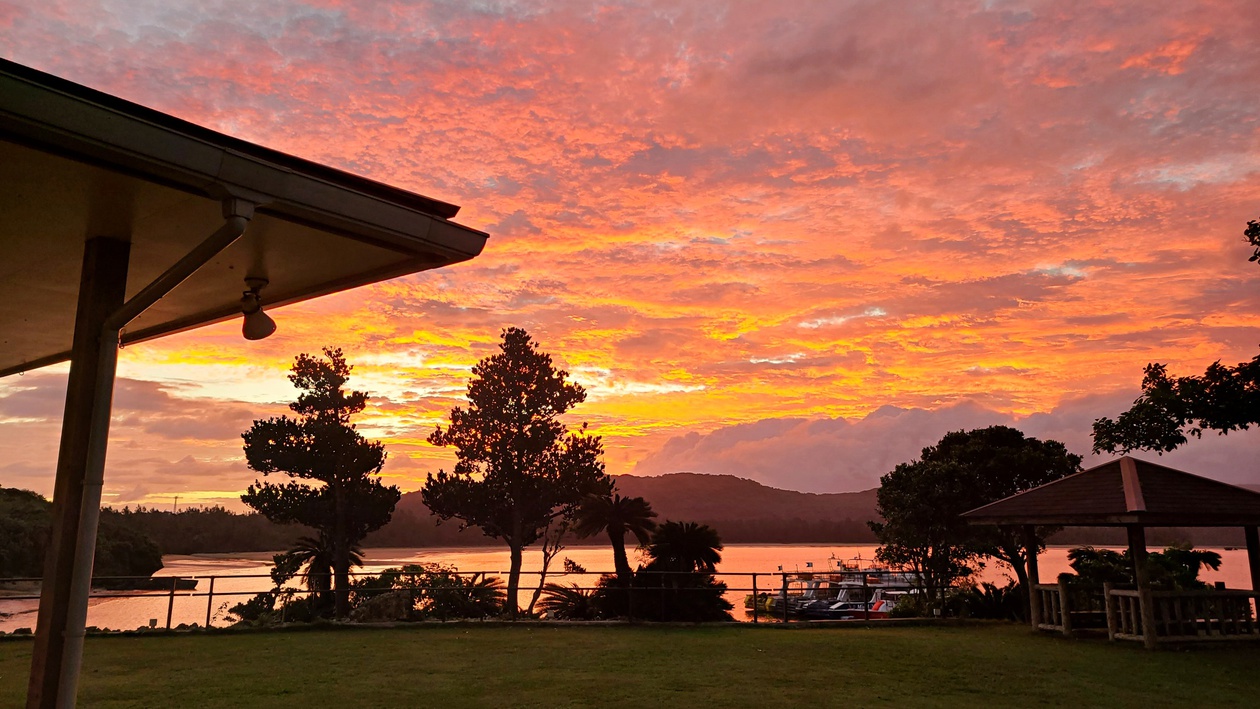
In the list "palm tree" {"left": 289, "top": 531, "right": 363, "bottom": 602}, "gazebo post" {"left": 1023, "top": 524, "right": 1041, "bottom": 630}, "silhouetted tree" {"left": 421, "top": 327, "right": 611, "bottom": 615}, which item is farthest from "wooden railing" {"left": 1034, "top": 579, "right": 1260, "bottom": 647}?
"palm tree" {"left": 289, "top": 531, "right": 363, "bottom": 602}

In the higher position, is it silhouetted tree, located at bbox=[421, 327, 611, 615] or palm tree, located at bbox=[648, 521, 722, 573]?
silhouetted tree, located at bbox=[421, 327, 611, 615]

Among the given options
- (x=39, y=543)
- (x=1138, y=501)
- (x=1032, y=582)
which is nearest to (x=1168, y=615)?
(x=1138, y=501)

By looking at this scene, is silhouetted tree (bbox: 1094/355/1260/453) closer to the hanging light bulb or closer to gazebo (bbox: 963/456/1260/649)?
gazebo (bbox: 963/456/1260/649)

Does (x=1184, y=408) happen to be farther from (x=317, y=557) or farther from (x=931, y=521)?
(x=317, y=557)

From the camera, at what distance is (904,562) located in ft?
74.3

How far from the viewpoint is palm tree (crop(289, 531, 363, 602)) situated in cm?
3419

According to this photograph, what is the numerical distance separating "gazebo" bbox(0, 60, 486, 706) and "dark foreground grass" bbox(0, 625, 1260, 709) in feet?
11.3

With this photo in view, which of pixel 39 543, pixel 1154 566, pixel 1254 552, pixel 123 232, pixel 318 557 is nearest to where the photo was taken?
pixel 123 232

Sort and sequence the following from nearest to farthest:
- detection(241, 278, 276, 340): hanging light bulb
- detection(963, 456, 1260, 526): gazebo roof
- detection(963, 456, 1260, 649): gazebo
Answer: detection(241, 278, 276, 340): hanging light bulb, detection(963, 456, 1260, 649): gazebo, detection(963, 456, 1260, 526): gazebo roof

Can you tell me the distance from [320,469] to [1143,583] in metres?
33.1

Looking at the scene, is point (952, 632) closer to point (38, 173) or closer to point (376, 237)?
point (376, 237)

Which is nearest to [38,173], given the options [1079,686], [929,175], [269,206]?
[269,206]

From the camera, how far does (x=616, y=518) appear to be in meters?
21.8

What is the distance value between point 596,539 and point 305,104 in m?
15.7
